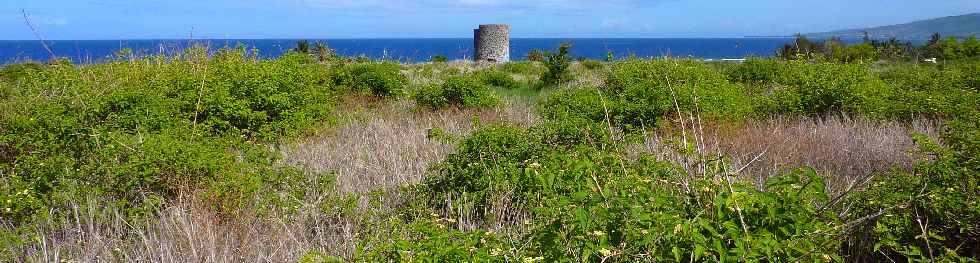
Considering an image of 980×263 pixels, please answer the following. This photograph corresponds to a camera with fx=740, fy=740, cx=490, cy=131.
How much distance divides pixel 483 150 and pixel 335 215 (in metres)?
0.99

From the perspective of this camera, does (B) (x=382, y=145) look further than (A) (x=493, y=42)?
No

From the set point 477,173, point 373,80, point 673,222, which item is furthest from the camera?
point 373,80

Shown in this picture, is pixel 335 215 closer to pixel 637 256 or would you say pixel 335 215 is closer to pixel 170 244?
pixel 170 244

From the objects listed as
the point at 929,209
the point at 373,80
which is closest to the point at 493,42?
the point at 373,80

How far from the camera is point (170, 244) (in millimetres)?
3592

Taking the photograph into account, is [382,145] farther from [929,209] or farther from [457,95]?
[929,209]

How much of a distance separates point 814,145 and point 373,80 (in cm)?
619

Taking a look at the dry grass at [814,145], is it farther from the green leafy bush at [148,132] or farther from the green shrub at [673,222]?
the green leafy bush at [148,132]

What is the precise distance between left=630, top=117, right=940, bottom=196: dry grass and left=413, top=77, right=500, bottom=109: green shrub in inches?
109

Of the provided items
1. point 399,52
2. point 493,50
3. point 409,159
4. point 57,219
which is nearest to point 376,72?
point 409,159

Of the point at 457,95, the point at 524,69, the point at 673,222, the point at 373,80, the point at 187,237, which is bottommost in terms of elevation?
the point at 524,69

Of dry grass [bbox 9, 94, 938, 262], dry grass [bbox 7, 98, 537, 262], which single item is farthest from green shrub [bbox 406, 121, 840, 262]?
dry grass [bbox 7, 98, 537, 262]

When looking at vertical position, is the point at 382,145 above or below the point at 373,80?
below

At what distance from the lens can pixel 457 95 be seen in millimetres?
9398
